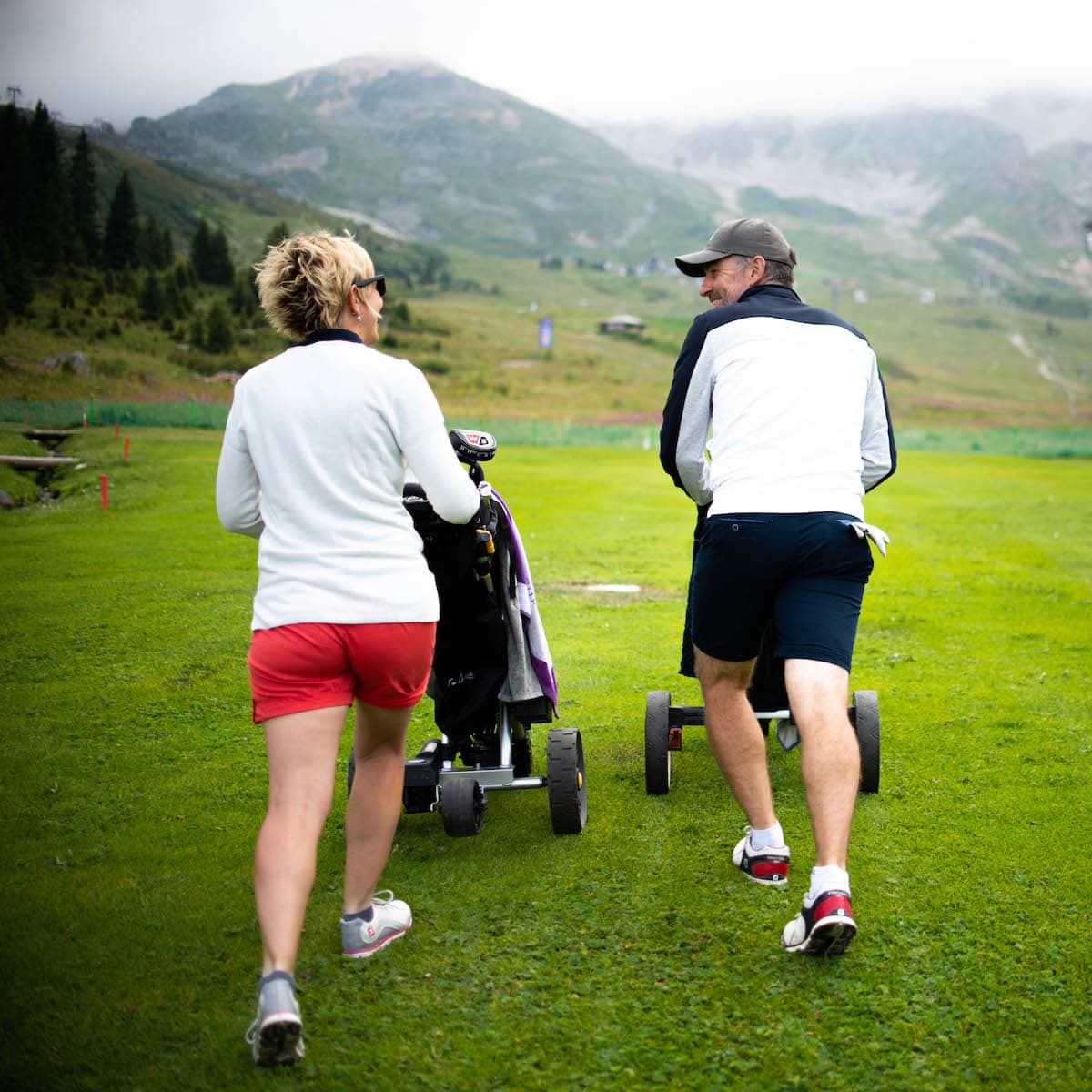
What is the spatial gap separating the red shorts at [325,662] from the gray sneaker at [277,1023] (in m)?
0.72

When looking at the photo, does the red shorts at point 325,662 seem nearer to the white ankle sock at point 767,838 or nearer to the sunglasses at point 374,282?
the sunglasses at point 374,282

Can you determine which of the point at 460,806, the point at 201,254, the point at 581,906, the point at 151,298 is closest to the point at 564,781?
the point at 460,806

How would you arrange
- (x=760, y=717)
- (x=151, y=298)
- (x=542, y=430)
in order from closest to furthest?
(x=760, y=717) < (x=542, y=430) < (x=151, y=298)

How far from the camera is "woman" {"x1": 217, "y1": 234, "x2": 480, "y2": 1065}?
3.22m

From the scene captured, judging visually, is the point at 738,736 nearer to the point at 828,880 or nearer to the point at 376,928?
the point at 828,880

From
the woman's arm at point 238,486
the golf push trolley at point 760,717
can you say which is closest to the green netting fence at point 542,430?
the golf push trolley at point 760,717

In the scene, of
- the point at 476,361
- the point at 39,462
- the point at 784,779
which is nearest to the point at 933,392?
the point at 476,361

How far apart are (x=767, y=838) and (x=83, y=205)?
79.7m

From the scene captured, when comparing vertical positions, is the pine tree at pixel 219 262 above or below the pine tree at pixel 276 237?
above

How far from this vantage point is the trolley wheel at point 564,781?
186 inches

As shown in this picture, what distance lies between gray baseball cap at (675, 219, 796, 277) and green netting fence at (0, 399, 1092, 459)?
36.0 metres

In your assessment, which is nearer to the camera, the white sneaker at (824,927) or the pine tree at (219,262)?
the white sneaker at (824,927)

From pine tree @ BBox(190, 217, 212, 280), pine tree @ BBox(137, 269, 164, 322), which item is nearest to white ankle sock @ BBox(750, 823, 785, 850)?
pine tree @ BBox(137, 269, 164, 322)

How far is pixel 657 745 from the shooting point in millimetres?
5434
